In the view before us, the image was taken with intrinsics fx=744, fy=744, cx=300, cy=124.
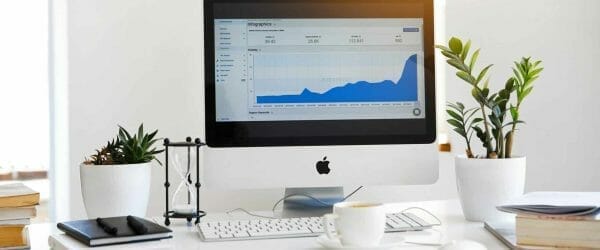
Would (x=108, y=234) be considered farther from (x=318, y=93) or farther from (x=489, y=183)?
(x=489, y=183)

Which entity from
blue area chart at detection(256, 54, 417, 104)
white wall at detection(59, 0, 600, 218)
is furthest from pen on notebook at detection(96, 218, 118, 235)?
white wall at detection(59, 0, 600, 218)

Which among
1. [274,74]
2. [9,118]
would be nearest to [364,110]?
[274,74]

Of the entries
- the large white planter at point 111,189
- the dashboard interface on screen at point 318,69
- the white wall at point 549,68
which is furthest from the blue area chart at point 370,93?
the white wall at point 549,68

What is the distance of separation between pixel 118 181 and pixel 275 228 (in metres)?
0.37

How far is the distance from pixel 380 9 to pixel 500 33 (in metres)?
0.69

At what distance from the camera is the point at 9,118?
4457 mm

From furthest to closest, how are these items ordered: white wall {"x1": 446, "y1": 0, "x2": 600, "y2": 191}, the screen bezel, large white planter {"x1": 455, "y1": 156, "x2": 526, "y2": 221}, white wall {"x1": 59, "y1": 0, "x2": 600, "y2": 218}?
white wall {"x1": 446, "y1": 0, "x2": 600, "y2": 191} → white wall {"x1": 59, "y1": 0, "x2": 600, "y2": 218} → the screen bezel → large white planter {"x1": 455, "y1": 156, "x2": 526, "y2": 221}

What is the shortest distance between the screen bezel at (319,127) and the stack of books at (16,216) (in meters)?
0.45

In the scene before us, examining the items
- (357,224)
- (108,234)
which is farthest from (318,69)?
(108,234)

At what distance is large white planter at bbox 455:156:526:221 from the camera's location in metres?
1.57

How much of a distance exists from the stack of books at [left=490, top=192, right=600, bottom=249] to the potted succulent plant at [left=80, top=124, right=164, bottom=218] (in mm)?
776

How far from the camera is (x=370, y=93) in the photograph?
1740mm

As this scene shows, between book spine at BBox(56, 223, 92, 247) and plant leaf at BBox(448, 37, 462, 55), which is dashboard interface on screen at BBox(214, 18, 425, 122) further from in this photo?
book spine at BBox(56, 223, 92, 247)

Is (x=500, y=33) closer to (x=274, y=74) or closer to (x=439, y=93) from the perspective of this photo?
(x=439, y=93)
